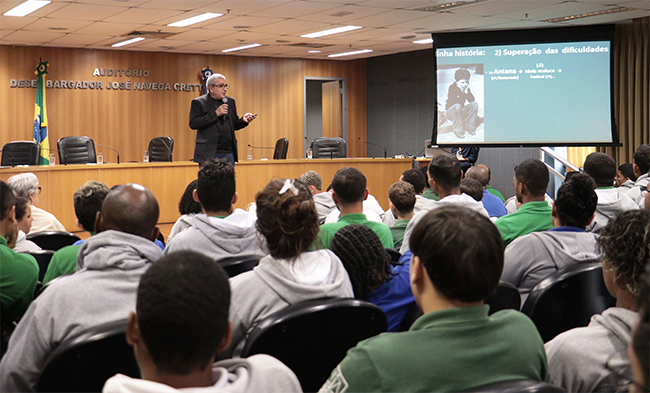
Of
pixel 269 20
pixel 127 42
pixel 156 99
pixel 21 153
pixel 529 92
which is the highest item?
pixel 127 42

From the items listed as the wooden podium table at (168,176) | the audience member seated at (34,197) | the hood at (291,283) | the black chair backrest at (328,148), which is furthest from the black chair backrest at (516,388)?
the black chair backrest at (328,148)

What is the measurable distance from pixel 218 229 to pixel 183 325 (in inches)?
64.6

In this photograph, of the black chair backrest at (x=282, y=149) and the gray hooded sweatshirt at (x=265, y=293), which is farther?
the black chair backrest at (x=282, y=149)

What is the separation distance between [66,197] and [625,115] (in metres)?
8.12

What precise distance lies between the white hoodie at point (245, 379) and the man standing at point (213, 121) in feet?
17.8

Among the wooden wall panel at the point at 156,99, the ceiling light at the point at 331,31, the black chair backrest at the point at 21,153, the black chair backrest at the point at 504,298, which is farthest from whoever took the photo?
the wooden wall panel at the point at 156,99

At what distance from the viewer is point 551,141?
7.87m

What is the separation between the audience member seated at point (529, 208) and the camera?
3.09 metres

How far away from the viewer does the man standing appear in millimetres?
6438

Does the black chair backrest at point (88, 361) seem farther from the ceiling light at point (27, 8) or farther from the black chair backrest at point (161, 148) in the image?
the black chair backrest at point (161, 148)

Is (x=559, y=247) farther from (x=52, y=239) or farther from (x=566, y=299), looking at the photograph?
(x=52, y=239)

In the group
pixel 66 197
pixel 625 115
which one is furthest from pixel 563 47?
pixel 66 197

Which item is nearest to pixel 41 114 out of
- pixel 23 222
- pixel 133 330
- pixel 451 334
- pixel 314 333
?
pixel 23 222

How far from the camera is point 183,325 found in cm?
99
